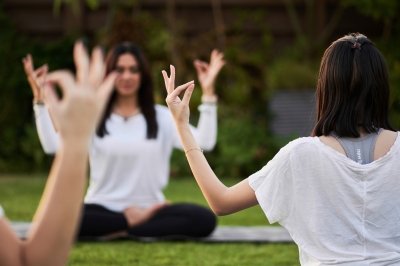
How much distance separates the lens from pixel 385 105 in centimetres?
229

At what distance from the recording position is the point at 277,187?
2.22 metres

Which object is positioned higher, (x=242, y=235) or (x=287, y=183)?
(x=287, y=183)

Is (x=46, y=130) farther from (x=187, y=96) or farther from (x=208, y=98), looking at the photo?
(x=187, y=96)

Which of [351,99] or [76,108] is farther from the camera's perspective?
[351,99]

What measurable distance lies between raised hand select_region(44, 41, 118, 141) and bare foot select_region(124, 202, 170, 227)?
10.9ft

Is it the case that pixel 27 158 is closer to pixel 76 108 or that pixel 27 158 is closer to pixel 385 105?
pixel 385 105

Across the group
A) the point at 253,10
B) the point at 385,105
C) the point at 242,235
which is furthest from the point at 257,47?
the point at 385,105

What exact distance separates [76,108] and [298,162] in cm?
94

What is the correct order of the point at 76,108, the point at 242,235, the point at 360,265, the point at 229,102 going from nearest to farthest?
1. the point at 76,108
2. the point at 360,265
3. the point at 242,235
4. the point at 229,102

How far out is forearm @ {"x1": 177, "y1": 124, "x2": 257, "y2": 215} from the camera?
2273mm

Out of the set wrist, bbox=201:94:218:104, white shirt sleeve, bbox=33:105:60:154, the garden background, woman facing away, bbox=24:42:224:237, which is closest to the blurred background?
the garden background

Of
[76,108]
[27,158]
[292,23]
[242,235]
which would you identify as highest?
[76,108]

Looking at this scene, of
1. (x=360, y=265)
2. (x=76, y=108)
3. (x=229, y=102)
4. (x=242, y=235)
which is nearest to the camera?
(x=76, y=108)

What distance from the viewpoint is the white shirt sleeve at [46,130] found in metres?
4.15
